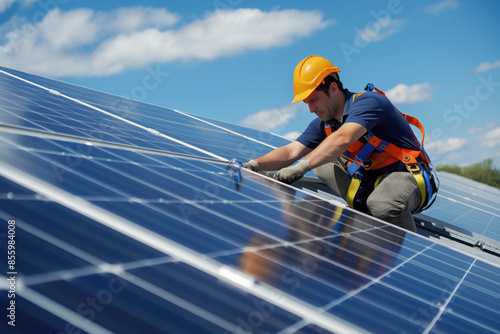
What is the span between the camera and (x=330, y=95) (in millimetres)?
6355

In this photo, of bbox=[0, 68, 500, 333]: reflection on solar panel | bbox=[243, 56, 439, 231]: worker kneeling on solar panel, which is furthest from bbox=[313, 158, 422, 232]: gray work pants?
bbox=[0, 68, 500, 333]: reflection on solar panel

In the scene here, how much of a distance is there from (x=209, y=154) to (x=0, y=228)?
4491 millimetres

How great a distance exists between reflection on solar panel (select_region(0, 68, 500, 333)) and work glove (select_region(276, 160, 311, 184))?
1.58 meters

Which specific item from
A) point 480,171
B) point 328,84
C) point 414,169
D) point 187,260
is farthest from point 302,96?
point 480,171

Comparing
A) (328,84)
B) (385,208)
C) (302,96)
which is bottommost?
(385,208)

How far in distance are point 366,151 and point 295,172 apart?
3.72 ft

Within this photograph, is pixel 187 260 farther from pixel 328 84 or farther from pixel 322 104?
pixel 328 84

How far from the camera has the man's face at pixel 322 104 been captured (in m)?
6.34

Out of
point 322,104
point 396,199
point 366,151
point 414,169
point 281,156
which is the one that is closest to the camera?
point 396,199

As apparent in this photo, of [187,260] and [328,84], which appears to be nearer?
[187,260]

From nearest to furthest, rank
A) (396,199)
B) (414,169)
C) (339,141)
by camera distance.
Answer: (339,141) < (396,199) < (414,169)

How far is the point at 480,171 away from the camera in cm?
6788

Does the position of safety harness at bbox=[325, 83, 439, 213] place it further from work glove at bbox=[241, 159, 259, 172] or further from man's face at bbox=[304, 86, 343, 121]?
work glove at bbox=[241, 159, 259, 172]

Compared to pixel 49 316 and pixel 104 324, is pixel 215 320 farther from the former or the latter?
pixel 49 316
